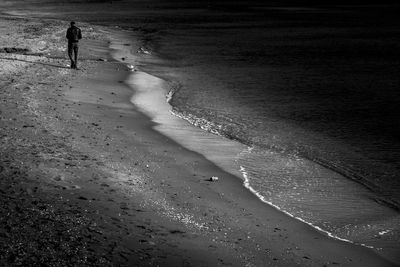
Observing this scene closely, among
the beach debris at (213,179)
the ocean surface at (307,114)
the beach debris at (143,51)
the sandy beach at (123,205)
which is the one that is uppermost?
the sandy beach at (123,205)

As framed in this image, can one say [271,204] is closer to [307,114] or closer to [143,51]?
[307,114]

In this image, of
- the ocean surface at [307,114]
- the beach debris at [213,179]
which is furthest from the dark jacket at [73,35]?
the beach debris at [213,179]

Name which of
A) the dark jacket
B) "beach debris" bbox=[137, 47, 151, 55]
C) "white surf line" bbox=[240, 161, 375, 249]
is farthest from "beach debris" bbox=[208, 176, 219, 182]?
"beach debris" bbox=[137, 47, 151, 55]

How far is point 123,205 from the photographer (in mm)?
9906

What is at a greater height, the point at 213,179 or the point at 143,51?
the point at 213,179

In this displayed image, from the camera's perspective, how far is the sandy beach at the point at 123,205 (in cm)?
824

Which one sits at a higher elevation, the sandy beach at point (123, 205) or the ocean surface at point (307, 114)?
the sandy beach at point (123, 205)

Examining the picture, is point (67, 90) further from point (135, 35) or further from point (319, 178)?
point (135, 35)

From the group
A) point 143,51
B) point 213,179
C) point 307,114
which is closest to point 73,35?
point 307,114

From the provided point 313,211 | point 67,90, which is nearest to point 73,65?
point 67,90

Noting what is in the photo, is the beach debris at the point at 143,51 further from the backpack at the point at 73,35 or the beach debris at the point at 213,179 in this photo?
the beach debris at the point at 213,179

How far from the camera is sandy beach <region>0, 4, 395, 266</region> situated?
8.24 metres

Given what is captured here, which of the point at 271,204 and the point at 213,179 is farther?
the point at 213,179

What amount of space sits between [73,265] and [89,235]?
36.8 inches
